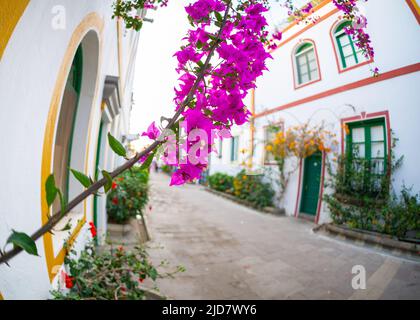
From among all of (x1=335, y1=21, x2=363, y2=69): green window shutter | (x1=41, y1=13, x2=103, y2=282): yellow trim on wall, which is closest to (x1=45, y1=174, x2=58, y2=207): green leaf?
(x1=41, y1=13, x2=103, y2=282): yellow trim on wall

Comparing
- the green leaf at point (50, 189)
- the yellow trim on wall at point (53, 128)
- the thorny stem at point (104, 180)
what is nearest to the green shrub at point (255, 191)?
the yellow trim on wall at point (53, 128)

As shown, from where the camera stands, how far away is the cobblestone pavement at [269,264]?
4.81 feet

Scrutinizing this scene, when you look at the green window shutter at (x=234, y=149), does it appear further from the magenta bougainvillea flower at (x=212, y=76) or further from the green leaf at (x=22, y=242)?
the green leaf at (x=22, y=242)

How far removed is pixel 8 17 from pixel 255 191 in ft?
29.3

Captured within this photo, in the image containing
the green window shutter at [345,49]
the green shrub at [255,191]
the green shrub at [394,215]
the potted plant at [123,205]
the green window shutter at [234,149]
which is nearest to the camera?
the green shrub at [394,215]

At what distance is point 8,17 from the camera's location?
2.47ft

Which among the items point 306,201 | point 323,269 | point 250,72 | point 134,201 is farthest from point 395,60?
point 306,201

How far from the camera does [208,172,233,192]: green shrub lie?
12.7m

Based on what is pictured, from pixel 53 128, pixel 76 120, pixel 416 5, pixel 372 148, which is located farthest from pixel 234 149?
pixel 416 5

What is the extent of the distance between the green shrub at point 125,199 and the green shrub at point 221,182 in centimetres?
703

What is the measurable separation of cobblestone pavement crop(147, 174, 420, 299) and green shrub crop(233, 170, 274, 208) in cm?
228

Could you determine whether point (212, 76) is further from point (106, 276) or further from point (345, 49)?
point (106, 276)
